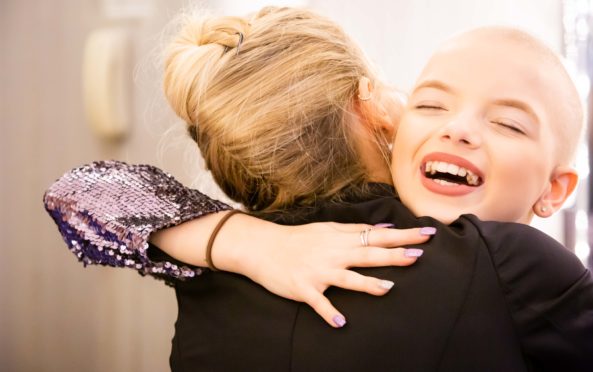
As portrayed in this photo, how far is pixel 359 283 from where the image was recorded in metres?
0.71

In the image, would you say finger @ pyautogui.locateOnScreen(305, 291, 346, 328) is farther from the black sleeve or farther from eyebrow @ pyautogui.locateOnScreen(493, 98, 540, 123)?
eyebrow @ pyautogui.locateOnScreen(493, 98, 540, 123)

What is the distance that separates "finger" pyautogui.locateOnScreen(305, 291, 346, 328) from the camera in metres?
0.70

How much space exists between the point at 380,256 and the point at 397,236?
0.03 metres

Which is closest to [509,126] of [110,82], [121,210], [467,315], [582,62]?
[467,315]

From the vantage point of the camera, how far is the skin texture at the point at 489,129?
2.56ft

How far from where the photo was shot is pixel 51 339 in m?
1.86

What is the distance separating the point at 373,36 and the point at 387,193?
0.82 metres

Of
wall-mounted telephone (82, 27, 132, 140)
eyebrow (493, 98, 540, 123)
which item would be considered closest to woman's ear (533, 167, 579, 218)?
eyebrow (493, 98, 540, 123)

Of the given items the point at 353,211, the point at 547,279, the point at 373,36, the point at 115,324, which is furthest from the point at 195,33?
the point at 115,324

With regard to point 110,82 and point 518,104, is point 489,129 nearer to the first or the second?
point 518,104

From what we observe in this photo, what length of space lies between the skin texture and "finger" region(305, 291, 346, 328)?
0.18 meters

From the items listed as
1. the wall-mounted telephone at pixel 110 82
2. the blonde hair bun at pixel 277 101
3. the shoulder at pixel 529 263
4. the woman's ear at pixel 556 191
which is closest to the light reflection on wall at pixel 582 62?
the woman's ear at pixel 556 191

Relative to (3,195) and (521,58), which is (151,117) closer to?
(3,195)

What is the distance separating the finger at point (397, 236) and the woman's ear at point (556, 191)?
223mm
